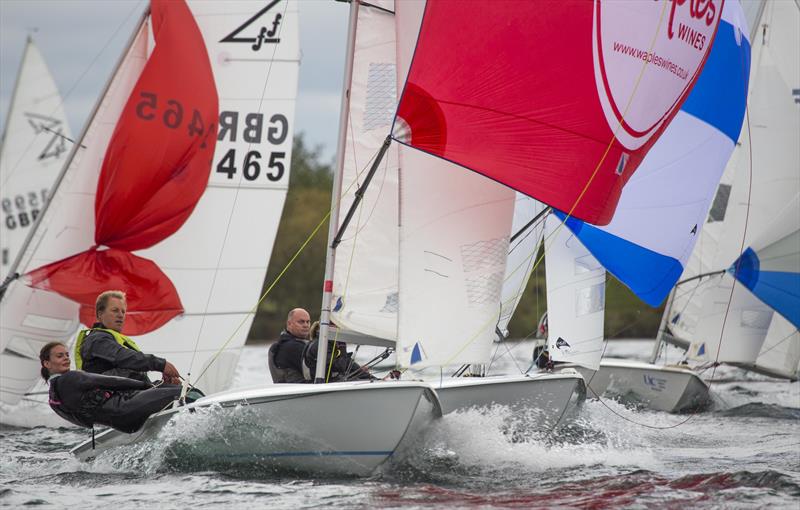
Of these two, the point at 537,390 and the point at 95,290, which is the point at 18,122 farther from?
the point at 537,390

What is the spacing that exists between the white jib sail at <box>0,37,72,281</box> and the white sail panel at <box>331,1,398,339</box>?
9.91 m

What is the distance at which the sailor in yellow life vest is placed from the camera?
8156 millimetres

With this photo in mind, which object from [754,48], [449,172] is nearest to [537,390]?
[449,172]

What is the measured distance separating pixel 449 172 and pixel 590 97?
106cm

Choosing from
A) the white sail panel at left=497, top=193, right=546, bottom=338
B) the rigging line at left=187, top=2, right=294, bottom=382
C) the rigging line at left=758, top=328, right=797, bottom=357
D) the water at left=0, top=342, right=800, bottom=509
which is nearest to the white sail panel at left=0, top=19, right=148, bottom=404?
the rigging line at left=187, top=2, right=294, bottom=382

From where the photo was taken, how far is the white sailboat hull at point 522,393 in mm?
8531

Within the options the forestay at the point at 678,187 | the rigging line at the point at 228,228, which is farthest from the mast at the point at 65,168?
the forestay at the point at 678,187

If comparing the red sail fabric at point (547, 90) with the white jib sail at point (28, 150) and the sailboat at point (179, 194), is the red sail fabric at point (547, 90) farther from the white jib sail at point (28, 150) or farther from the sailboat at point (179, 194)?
the white jib sail at point (28, 150)

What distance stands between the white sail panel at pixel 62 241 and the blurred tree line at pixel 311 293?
20619 millimetres

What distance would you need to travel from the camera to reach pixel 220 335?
11758 mm

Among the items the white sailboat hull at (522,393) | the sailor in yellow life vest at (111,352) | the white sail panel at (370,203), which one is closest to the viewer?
the sailor in yellow life vest at (111,352)

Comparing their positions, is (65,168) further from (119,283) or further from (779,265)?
(779,265)

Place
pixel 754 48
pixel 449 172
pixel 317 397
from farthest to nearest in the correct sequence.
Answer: pixel 754 48
pixel 449 172
pixel 317 397

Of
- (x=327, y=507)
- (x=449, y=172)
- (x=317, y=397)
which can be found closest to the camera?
(x=327, y=507)
